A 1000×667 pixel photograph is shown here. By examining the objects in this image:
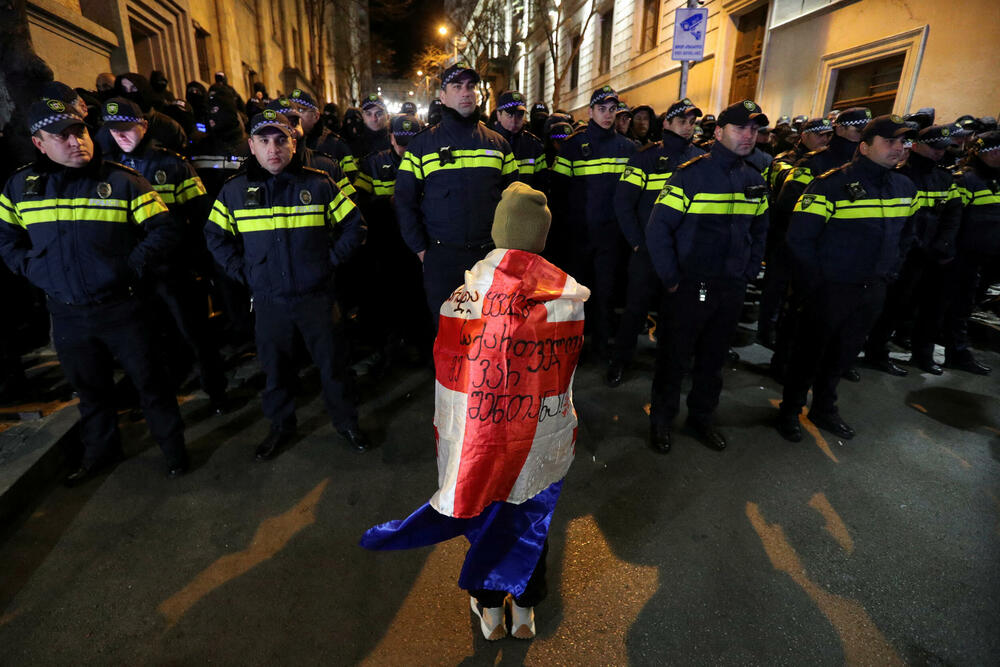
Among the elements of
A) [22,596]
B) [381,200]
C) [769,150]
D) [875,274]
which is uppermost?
[769,150]

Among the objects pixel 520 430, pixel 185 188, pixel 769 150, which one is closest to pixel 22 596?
pixel 520 430

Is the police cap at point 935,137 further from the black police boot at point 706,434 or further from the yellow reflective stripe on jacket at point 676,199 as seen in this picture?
the black police boot at point 706,434

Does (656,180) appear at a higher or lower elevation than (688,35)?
lower

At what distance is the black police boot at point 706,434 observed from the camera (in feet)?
12.5

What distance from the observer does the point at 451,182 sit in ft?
13.1

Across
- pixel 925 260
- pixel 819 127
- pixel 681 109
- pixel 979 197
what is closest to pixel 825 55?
pixel 819 127

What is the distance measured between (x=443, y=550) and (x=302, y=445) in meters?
1.66

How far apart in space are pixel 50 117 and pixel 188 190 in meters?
1.32

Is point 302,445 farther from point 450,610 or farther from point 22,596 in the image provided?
point 450,610

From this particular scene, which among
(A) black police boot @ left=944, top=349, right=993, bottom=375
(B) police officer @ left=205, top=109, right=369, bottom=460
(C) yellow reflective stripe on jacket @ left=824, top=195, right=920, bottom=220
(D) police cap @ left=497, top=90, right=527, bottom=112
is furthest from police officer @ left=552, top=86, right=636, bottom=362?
(A) black police boot @ left=944, top=349, right=993, bottom=375

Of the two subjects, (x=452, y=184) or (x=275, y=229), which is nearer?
(x=275, y=229)

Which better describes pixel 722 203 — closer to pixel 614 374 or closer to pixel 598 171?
pixel 598 171

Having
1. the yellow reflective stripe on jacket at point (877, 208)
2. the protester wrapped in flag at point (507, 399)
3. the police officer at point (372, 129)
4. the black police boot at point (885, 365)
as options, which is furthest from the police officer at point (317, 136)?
the black police boot at point (885, 365)

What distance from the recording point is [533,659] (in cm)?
218
